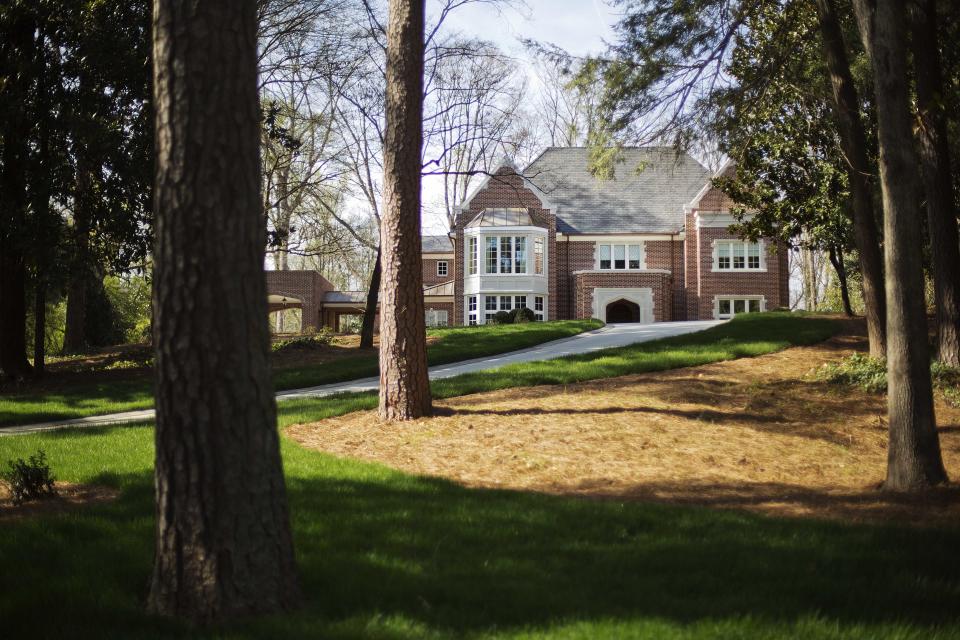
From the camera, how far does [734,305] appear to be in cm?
3553

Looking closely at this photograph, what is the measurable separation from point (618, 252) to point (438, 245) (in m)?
12.3

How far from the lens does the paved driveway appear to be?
10.9 meters

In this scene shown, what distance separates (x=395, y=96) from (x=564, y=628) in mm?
6929

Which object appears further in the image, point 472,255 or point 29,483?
point 472,255

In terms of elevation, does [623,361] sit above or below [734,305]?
below

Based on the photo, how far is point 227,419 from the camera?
3467mm

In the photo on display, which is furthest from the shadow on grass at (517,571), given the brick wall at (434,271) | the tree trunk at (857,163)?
the brick wall at (434,271)

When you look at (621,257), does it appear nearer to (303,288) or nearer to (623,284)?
(623,284)

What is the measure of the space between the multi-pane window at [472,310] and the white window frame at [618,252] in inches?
238

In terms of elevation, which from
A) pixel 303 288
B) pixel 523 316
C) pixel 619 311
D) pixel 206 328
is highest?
pixel 303 288

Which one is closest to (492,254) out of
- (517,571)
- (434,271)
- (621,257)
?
(621,257)

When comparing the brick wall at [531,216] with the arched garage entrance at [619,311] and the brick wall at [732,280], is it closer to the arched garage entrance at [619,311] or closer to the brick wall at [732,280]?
the arched garage entrance at [619,311]

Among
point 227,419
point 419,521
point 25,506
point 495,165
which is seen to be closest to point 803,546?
point 419,521

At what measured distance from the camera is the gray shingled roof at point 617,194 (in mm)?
37250
